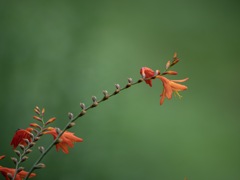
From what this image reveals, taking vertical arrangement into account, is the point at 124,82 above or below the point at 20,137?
above

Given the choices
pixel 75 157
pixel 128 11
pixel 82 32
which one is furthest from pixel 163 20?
pixel 75 157

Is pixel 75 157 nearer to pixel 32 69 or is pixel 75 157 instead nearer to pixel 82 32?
pixel 32 69

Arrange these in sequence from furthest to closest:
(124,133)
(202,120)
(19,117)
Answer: (202,120) → (124,133) → (19,117)

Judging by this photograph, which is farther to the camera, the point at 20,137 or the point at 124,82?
the point at 124,82

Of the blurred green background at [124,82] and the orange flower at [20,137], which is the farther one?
the blurred green background at [124,82]

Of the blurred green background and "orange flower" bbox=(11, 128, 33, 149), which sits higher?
the blurred green background

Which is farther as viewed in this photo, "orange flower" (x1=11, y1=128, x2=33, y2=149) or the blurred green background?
the blurred green background

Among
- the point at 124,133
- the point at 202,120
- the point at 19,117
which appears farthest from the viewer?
the point at 202,120

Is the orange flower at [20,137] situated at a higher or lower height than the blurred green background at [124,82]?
lower
